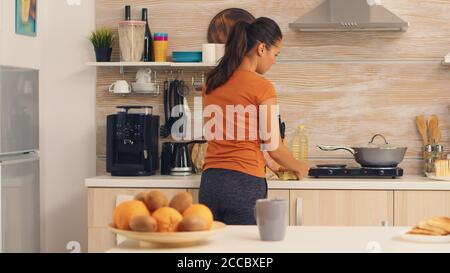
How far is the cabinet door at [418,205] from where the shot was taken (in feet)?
12.2

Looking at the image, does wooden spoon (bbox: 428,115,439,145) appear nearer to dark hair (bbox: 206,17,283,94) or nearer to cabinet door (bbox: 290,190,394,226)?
cabinet door (bbox: 290,190,394,226)

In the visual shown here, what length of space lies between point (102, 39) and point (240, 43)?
1.30m

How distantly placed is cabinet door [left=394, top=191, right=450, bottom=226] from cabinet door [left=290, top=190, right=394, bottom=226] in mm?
38

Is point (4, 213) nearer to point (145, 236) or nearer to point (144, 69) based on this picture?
point (144, 69)

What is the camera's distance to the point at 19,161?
157 inches

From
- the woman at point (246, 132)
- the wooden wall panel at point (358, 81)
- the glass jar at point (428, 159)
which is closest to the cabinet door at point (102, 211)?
the woman at point (246, 132)

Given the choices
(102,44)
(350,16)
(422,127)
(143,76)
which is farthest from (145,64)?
(422,127)

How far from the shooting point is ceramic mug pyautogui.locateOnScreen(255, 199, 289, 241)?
1.86 m

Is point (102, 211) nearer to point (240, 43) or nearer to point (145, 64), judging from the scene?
point (145, 64)

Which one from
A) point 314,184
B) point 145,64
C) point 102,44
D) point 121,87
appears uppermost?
point 102,44

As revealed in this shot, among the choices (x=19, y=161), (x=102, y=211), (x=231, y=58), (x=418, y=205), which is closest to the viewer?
(x=231, y=58)

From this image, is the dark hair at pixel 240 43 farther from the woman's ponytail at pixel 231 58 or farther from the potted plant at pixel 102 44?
the potted plant at pixel 102 44

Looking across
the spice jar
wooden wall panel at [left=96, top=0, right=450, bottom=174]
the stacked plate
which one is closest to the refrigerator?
the spice jar

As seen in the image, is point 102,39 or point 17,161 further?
point 102,39
